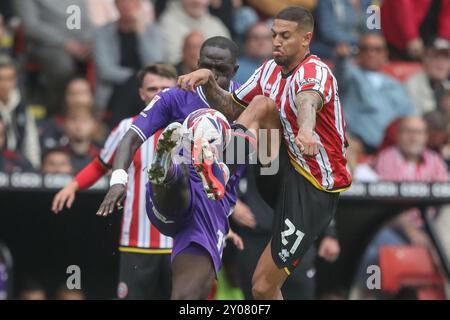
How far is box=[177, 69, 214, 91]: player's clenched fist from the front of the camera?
317 inches

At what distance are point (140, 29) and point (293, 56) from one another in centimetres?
424

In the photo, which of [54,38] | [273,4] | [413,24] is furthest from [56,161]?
[413,24]

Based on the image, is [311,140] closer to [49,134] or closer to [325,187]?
[325,187]

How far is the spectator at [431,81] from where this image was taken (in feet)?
43.7

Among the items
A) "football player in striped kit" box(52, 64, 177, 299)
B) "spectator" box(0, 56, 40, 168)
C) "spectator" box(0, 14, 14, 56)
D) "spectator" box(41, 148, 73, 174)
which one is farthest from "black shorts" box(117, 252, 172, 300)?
"spectator" box(0, 14, 14, 56)

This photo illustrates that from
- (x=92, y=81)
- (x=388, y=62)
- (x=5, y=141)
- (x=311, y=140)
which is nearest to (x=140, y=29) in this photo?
(x=92, y=81)

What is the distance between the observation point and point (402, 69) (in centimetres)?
1349

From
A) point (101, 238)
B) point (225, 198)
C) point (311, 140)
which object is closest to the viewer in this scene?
point (311, 140)

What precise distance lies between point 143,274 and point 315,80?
2.53m

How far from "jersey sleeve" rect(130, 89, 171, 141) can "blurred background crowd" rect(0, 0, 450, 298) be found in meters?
2.47

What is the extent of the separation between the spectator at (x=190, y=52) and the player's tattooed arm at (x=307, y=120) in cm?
396

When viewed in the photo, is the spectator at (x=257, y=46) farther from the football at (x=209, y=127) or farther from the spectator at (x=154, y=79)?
the football at (x=209, y=127)

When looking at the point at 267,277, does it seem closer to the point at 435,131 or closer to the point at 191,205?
the point at 191,205

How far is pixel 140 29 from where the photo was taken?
1251cm
